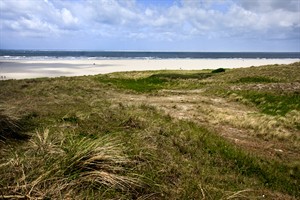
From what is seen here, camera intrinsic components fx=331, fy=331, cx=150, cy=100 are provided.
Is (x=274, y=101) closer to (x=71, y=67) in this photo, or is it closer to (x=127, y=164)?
(x=127, y=164)

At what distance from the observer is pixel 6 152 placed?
7137 millimetres

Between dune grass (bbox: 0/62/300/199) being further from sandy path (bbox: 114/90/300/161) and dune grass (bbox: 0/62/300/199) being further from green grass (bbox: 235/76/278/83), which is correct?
green grass (bbox: 235/76/278/83)

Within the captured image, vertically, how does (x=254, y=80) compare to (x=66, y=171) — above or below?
below

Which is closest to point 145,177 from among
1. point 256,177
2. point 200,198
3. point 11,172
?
point 200,198

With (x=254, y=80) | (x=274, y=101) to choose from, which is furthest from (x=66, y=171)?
(x=254, y=80)

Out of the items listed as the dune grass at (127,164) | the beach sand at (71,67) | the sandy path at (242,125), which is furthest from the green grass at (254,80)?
the beach sand at (71,67)

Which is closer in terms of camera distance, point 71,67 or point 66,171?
point 66,171


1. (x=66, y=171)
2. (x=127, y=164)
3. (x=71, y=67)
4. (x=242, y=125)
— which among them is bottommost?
(x=71, y=67)

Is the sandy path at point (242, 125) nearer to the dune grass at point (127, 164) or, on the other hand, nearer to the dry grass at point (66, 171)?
the dune grass at point (127, 164)

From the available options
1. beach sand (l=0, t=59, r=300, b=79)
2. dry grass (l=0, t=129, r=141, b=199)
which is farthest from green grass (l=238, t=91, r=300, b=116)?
beach sand (l=0, t=59, r=300, b=79)

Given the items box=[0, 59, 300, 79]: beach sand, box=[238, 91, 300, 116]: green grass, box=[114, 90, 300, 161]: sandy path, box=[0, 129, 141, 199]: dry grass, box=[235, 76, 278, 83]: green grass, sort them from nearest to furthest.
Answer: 1. box=[0, 129, 141, 199]: dry grass
2. box=[114, 90, 300, 161]: sandy path
3. box=[238, 91, 300, 116]: green grass
4. box=[235, 76, 278, 83]: green grass
5. box=[0, 59, 300, 79]: beach sand

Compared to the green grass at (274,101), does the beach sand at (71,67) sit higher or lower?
lower

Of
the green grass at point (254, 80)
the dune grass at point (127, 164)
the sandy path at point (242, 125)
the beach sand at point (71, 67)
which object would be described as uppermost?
the dune grass at point (127, 164)

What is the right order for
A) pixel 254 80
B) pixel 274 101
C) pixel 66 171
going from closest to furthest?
pixel 66 171 → pixel 274 101 → pixel 254 80
